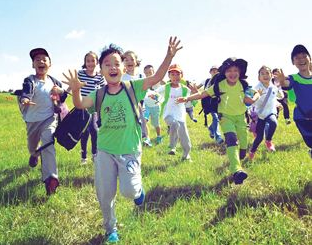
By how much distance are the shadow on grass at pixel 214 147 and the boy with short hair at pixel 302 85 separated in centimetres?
331

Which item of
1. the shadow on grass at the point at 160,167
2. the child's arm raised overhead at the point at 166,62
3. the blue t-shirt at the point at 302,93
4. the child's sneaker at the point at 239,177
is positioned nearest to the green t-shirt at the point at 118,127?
the child's arm raised overhead at the point at 166,62

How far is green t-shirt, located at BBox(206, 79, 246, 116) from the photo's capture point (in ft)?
24.0

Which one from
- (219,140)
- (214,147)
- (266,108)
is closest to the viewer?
(266,108)

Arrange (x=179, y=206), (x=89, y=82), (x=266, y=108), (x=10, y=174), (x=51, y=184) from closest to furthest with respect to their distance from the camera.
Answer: (x=179, y=206) < (x=51, y=184) < (x=10, y=174) < (x=89, y=82) < (x=266, y=108)

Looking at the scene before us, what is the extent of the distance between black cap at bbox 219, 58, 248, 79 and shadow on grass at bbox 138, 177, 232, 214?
214 centimetres

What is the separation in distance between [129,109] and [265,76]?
19.2ft

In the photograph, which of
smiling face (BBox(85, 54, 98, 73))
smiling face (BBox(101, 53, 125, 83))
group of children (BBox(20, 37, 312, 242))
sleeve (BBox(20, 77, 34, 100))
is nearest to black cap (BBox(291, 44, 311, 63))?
group of children (BBox(20, 37, 312, 242))

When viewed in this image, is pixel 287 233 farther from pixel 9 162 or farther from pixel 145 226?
pixel 9 162

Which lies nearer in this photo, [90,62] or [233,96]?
[233,96]

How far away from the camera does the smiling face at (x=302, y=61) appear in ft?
22.2

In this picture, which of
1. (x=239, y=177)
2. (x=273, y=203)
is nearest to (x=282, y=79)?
(x=239, y=177)

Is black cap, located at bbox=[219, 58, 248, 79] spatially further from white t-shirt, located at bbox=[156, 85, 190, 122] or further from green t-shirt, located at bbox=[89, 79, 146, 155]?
green t-shirt, located at bbox=[89, 79, 146, 155]

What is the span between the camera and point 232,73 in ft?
24.0

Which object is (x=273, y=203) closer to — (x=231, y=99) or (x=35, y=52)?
(x=231, y=99)
